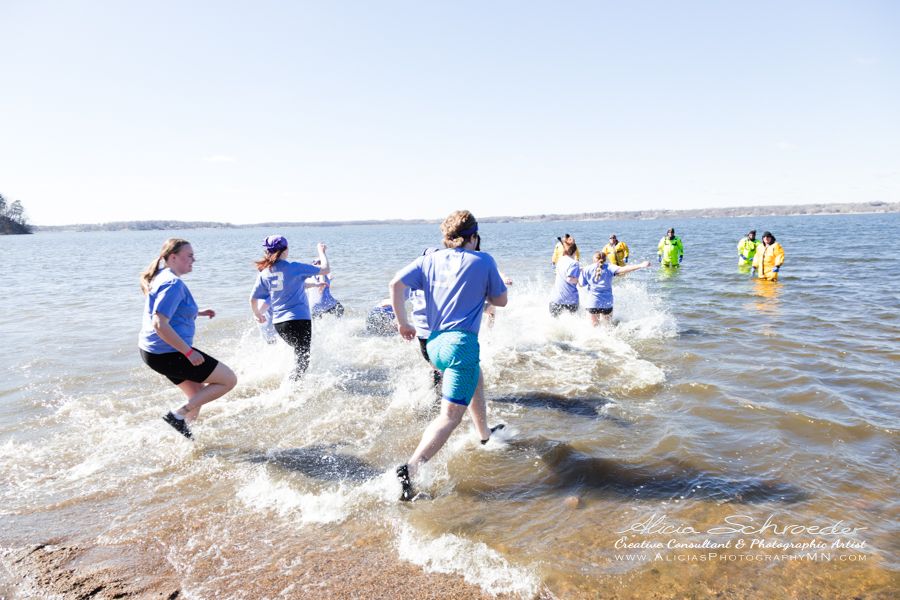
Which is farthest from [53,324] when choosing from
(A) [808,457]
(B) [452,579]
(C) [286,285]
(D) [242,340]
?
(A) [808,457]

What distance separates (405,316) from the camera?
4.02 meters

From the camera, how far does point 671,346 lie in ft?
29.0

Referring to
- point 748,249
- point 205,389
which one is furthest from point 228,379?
point 748,249

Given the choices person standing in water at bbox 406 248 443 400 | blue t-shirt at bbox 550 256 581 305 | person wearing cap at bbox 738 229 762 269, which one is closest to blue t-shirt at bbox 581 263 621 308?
blue t-shirt at bbox 550 256 581 305

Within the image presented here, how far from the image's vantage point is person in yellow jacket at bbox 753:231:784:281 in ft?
51.0

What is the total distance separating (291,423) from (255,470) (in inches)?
46.3

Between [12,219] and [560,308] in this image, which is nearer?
[560,308]

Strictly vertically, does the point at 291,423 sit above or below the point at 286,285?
below

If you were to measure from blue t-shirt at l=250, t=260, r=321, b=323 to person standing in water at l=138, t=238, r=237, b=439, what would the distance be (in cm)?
125

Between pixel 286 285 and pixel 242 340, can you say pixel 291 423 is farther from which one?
pixel 242 340

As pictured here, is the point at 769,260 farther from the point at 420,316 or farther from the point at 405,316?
the point at 405,316

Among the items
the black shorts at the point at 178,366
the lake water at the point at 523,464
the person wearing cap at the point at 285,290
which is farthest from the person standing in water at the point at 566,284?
the black shorts at the point at 178,366

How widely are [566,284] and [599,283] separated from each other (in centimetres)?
56

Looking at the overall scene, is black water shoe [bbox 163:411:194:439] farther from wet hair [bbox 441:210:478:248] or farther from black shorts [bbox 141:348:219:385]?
wet hair [bbox 441:210:478:248]
